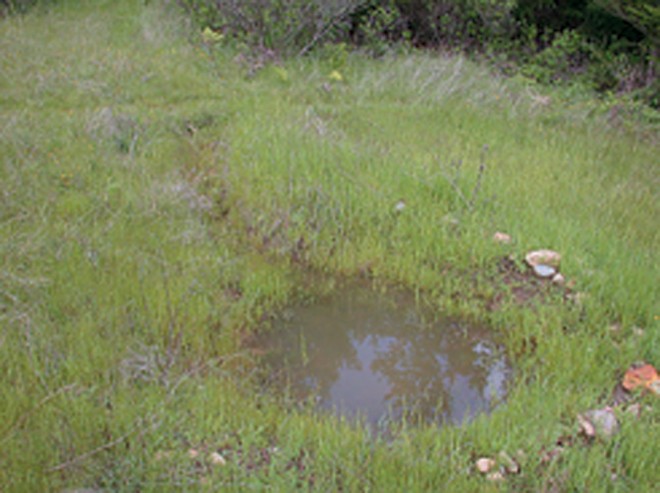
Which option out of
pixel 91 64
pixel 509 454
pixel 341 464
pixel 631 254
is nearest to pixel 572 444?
pixel 509 454

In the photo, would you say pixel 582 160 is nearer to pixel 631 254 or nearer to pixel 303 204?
pixel 631 254

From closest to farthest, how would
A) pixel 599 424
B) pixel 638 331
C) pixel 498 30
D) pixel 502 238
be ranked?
pixel 599 424, pixel 638 331, pixel 502 238, pixel 498 30

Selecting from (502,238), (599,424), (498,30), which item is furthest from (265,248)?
(498,30)

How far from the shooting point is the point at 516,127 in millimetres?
6434

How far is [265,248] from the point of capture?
15.5ft

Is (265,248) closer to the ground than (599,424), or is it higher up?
closer to the ground

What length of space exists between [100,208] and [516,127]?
4.11 m

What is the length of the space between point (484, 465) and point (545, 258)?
1.91m

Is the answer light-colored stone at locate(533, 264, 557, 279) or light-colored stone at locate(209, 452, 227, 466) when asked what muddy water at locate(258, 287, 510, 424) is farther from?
light-colored stone at locate(209, 452, 227, 466)

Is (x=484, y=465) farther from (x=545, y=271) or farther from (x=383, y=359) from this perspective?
(x=545, y=271)

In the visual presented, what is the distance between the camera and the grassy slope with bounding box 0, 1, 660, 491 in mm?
2771

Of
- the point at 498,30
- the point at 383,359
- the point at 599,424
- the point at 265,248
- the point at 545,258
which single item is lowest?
the point at 383,359

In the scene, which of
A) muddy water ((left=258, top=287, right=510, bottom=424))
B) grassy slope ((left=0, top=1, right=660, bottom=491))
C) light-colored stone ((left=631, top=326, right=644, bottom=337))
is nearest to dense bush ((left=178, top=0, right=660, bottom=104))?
grassy slope ((left=0, top=1, right=660, bottom=491))

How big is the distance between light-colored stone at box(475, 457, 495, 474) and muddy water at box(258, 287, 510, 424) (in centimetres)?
31
